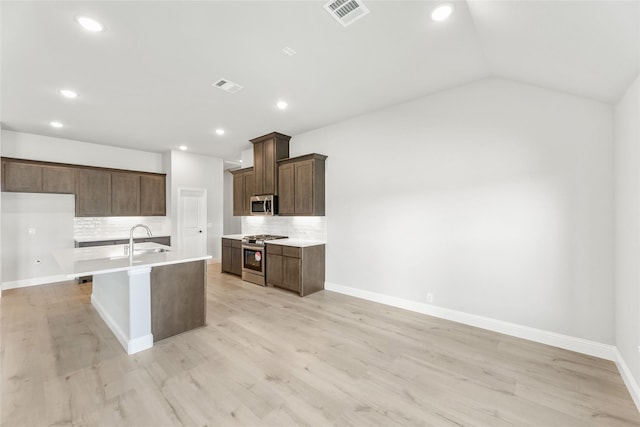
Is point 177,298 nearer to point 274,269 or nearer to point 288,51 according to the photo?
point 274,269

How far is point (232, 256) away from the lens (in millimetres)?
6145

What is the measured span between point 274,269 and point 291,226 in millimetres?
1060

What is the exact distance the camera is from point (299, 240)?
17.6ft

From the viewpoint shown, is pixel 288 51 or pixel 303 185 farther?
pixel 303 185

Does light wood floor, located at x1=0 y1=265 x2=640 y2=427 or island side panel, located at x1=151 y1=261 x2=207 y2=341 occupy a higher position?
island side panel, located at x1=151 y1=261 x2=207 y2=341

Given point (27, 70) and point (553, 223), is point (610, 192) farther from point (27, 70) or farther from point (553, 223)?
point (27, 70)

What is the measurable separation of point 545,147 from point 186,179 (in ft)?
23.8

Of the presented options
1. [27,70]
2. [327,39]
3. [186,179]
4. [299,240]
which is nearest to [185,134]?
[186,179]

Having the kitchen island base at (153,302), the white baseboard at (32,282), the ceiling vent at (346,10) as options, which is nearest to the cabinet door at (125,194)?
the white baseboard at (32,282)

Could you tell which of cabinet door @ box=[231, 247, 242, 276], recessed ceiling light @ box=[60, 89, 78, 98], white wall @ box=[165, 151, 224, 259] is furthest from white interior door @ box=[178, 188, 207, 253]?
recessed ceiling light @ box=[60, 89, 78, 98]

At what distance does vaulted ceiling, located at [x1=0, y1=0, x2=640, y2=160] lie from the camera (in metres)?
2.05

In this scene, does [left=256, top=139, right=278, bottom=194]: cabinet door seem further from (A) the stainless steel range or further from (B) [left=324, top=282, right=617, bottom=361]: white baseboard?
(B) [left=324, top=282, right=617, bottom=361]: white baseboard

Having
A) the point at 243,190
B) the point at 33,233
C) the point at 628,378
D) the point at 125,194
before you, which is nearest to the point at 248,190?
the point at 243,190

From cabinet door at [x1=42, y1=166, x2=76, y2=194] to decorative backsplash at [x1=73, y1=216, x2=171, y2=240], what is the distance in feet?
2.27
